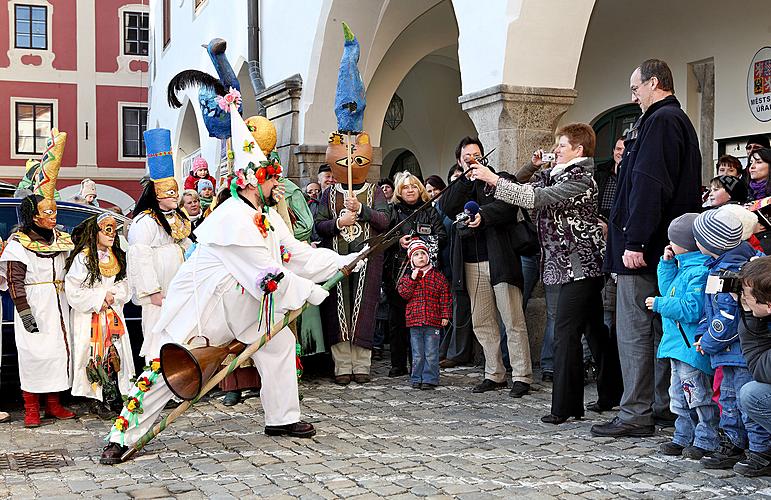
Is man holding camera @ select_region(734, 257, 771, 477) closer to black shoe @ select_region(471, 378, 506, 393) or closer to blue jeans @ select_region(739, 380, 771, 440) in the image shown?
blue jeans @ select_region(739, 380, 771, 440)

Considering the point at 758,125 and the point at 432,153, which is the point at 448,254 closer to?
the point at 758,125

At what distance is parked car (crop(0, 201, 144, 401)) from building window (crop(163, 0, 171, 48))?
16.4m

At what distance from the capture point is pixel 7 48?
94.4ft

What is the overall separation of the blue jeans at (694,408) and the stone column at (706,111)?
19.8 ft

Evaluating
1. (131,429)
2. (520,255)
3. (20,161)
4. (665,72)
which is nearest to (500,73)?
(520,255)

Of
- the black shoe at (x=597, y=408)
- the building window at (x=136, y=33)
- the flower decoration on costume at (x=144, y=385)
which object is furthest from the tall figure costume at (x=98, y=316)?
the building window at (x=136, y=33)

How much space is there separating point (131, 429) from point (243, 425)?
1.05 metres

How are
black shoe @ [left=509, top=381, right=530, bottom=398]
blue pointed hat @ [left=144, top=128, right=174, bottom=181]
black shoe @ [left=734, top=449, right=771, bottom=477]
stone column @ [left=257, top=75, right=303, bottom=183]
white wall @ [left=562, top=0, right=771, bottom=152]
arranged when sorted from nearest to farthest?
black shoe @ [left=734, top=449, right=771, bottom=477] < black shoe @ [left=509, top=381, right=530, bottom=398] < blue pointed hat @ [left=144, top=128, right=174, bottom=181] < white wall @ [left=562, top=0, right=771, bottom=152] < stone column @ [left=257, top=75, right=303, bottom=183]

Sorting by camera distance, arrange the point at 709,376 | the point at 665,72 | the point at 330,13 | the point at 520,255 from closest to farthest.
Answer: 1. the point at 709,376
2. the point at 665,72
3. the point at 520,255
4. the point at 330,13

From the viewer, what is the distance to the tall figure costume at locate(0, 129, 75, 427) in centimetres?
670

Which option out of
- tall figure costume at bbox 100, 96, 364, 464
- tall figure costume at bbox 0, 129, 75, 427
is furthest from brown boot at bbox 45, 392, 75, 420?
tall figure costume at bbox 100, 96, 364, 464

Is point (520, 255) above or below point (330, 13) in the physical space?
below

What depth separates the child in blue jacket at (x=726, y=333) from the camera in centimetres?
480

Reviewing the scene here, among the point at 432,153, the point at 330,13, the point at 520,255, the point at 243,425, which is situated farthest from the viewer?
the point at 432,153
